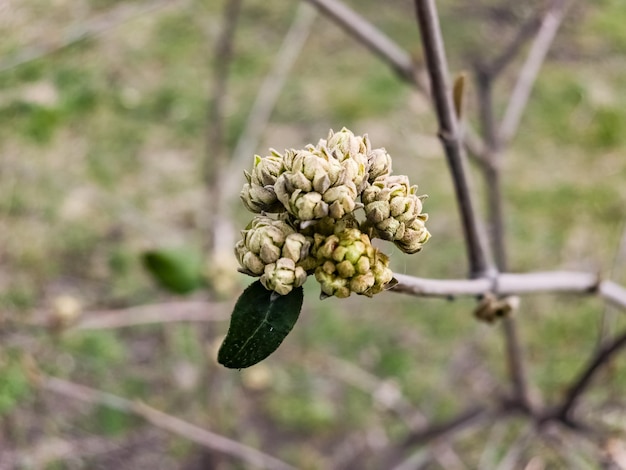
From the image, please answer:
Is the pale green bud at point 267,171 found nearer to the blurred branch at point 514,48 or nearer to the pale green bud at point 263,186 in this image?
the pale green bud at point 263,186

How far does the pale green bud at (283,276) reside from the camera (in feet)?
2.58

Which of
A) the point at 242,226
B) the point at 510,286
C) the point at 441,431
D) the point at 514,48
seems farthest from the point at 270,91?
the point at 510,286

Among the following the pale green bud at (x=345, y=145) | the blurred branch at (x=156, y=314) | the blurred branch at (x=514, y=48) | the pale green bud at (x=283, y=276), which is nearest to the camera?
the pale green bud at (x=283, y=276)

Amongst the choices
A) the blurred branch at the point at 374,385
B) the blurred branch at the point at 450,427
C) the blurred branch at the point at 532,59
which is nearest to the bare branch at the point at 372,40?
the blurred branch at the point at 532,59

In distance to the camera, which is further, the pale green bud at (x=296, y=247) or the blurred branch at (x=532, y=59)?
the blurred branch at (x=532, y=59)

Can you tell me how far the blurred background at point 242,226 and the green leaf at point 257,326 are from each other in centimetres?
135

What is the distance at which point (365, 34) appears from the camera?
1589mm

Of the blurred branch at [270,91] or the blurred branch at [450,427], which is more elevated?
the blurred branch at [270,91]

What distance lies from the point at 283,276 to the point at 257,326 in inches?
2.8

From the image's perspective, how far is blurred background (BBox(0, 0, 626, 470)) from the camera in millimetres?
2852

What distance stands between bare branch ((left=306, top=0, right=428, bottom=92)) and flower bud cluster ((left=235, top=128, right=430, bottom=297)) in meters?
0.65

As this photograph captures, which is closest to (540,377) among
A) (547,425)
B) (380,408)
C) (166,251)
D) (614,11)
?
(380,408)

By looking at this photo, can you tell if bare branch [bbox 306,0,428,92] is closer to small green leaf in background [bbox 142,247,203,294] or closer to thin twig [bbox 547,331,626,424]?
thin twig [bbox 547,331,626,424]

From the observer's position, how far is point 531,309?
348 centimetres
